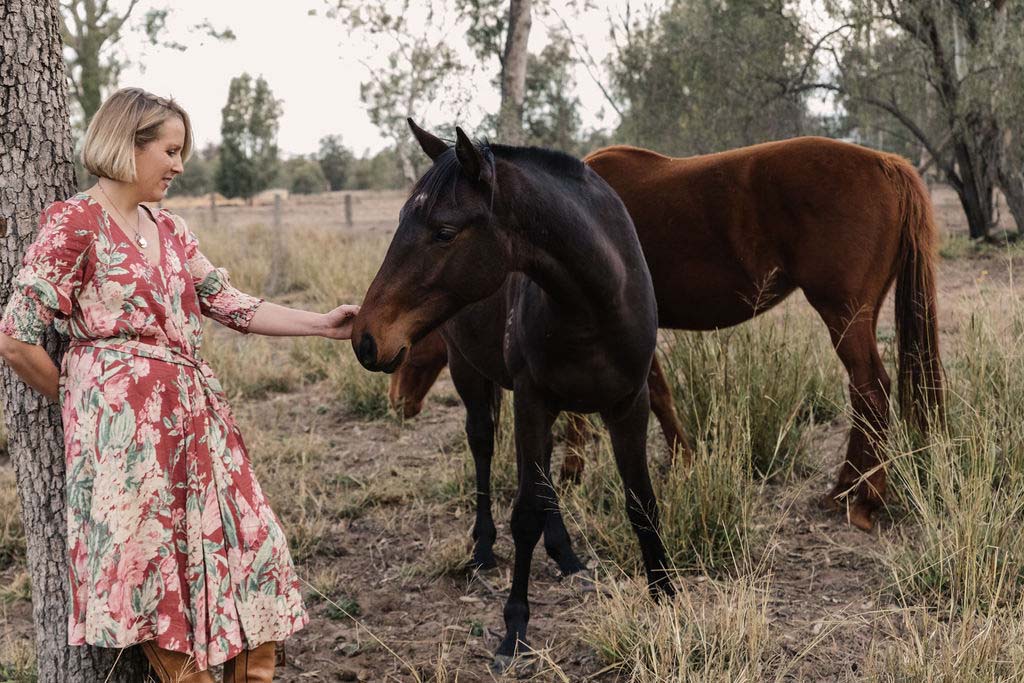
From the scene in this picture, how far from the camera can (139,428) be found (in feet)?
7.64

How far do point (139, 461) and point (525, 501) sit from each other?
1.44m

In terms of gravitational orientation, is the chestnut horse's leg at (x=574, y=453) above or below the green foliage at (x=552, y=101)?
below

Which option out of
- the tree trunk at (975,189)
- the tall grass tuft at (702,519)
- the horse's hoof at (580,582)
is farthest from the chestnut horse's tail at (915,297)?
the tree trunk at (975,189)

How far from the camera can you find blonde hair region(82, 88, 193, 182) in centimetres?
229

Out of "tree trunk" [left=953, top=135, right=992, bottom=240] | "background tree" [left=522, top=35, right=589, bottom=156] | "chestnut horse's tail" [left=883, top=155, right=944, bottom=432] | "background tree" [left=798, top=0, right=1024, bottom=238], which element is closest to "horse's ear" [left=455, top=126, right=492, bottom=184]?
"chestnut horse's tail" [left=883, top=155, right=944, bottom=432]

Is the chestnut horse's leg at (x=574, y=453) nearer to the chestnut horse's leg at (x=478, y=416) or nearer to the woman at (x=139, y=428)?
the chestnut horse's leg at (x=478, y=416)

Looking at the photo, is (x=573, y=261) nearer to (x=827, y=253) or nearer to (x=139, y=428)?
(x=139, y=428)

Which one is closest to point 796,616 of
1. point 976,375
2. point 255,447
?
point 976,375

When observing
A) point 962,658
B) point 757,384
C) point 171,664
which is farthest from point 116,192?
point 757,384

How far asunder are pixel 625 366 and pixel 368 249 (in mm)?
9596

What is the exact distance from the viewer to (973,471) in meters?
3.29

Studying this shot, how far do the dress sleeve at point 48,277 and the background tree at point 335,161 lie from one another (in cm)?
5906

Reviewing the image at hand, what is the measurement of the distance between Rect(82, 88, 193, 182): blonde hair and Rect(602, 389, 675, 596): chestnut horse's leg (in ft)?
6.15

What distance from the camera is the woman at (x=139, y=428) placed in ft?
7.50
